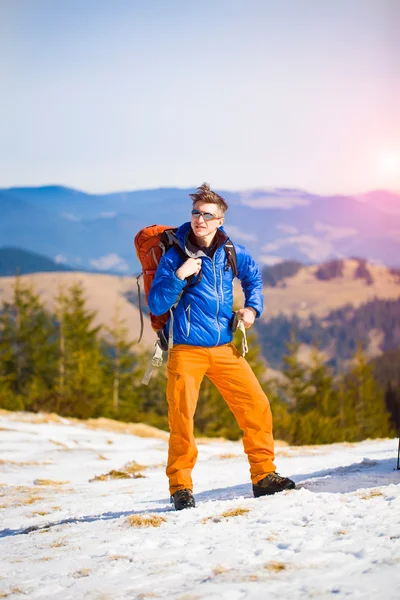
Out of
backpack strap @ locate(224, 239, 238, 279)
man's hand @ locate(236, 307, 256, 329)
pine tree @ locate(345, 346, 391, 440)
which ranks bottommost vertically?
pine tree @ locate(345, 346, 391, 440)

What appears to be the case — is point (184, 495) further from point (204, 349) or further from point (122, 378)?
point (122, 378)

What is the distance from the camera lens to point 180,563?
3.40 meters

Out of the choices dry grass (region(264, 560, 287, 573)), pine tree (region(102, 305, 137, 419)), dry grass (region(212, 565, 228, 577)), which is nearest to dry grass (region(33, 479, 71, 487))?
dry grass (region(212, 565, 228, 577))

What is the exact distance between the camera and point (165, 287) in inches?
185

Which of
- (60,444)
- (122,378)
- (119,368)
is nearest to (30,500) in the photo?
(60,444)

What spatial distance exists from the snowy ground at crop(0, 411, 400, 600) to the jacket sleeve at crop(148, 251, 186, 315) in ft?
4.57

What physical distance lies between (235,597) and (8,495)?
4835mm

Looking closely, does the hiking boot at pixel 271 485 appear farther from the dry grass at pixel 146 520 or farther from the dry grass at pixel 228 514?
the dry grass at pixel 146 520

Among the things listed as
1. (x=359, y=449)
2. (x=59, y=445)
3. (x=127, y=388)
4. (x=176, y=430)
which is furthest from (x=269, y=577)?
(x=127, y=388)

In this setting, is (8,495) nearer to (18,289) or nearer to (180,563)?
(180,563)

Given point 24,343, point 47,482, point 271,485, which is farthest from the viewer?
point 24,343

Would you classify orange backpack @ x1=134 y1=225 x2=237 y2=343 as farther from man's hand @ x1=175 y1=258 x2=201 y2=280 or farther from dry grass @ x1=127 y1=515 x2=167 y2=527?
dry grass @ x1=127 y1=515 x2=167 y2=527

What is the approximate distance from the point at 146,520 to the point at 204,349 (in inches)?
49.3

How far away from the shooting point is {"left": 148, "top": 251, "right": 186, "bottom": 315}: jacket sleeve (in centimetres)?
470
